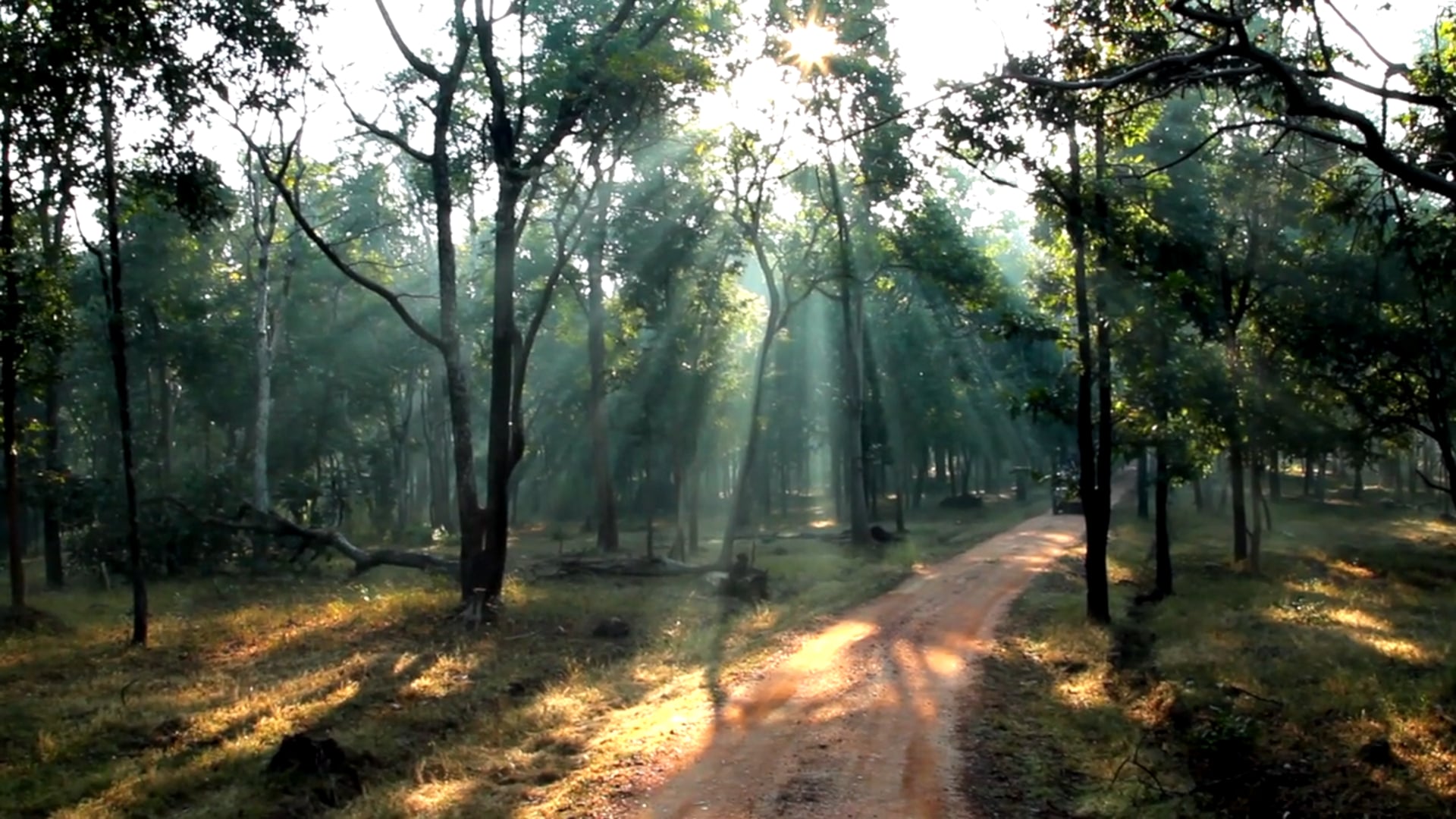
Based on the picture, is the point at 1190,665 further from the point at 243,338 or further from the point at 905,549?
the point at 243,338

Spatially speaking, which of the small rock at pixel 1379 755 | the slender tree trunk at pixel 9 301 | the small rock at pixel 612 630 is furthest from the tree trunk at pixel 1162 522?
the slender tree trunk at pixel 9 301

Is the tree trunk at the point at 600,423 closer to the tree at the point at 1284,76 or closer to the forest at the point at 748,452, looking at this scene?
the forest at the point at 748,452

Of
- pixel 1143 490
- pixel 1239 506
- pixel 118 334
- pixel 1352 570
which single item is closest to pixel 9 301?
pixel 118 334

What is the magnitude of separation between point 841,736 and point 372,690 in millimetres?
6525

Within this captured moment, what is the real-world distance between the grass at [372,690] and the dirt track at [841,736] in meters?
0.72

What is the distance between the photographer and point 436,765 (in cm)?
1155

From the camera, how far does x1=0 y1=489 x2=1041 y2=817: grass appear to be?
10.7m

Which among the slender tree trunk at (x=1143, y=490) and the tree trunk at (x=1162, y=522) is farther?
the slender tree trunk at (x=1143, y=490)

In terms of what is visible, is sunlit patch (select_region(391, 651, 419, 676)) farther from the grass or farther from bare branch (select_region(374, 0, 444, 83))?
bare branch (select_region(374, 0, 444, 83))

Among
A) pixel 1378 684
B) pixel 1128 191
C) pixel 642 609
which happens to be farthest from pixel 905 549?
Answer: pixel 1378 684

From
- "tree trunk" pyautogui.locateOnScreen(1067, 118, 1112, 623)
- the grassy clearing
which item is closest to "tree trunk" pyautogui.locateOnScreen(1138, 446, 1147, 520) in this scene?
the grassy clearing

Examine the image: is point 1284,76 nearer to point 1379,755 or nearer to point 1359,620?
point 1379,755

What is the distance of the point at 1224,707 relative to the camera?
508 inches

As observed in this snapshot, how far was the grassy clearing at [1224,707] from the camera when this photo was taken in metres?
10.1
